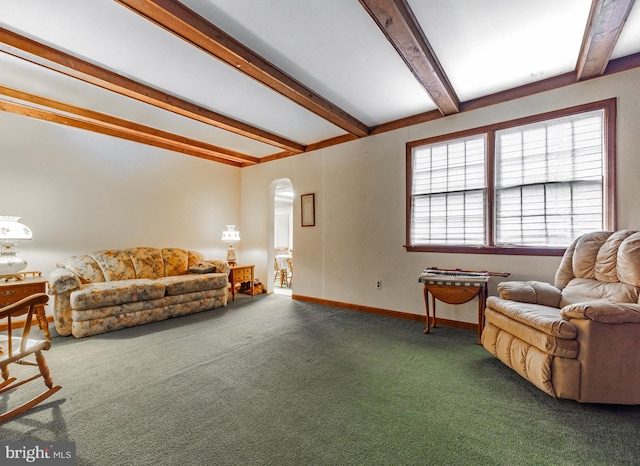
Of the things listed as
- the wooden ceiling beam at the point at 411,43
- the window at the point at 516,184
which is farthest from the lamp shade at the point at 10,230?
the window at the point at 516,184

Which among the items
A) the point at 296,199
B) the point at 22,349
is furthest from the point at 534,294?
the point at 22,349

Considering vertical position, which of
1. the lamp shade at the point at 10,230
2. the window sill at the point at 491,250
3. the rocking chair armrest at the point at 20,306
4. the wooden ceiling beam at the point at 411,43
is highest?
the wooden ceiling beam at the point at 411,43

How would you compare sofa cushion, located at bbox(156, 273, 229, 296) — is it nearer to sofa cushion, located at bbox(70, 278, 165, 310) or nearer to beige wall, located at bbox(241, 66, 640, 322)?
sofa cushion, located at bbox(70, 278, 165, 310)

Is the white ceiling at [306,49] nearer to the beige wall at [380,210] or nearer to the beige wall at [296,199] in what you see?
the beige wall at [380,210]

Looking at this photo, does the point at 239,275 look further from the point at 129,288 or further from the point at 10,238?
the point at 10,238

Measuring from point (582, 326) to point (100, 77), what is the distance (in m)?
4.23

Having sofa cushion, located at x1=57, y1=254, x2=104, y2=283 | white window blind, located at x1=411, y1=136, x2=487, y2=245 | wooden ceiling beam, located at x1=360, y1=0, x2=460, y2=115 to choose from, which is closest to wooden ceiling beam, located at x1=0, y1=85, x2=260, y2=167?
sofa cushion, located at x1=57, y1=254, x2=104, y2=283

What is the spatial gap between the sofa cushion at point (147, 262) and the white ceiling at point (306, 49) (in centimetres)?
193

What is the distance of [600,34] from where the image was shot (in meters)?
2.11

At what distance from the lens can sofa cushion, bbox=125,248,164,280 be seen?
4137 mm

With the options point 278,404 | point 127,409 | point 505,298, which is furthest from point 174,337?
point 505,298

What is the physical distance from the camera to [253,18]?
80.7 inches

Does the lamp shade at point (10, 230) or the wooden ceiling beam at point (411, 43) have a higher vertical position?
the wooden ceiling beam at point (411, 43)

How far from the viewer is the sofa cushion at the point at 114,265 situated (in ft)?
12.6
